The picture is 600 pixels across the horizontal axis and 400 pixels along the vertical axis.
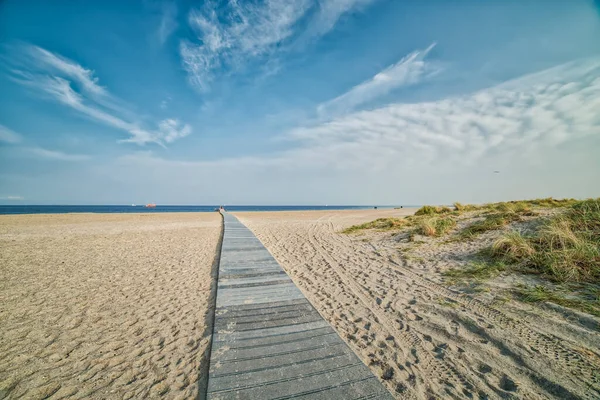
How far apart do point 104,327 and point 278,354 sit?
3.20 metres

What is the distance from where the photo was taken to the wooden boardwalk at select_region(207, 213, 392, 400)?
2459 millimetres

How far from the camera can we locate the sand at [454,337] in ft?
8.57

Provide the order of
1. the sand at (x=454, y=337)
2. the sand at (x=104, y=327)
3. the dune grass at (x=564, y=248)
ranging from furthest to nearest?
the dune grass at (x=564, y=248) → the sand at (x=104, y=327) → the sand at (x=454, y=337)

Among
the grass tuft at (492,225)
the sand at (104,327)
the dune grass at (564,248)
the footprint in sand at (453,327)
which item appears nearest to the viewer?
the sand at (104,327)

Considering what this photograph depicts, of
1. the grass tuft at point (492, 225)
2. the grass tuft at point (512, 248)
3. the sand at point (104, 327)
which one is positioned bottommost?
the sand at point (104, 327)

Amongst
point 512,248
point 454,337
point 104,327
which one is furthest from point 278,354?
point 512,248

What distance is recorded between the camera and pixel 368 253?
852 centimetres

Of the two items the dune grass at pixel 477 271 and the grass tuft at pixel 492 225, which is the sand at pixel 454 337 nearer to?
the dune grass at pixel 477 271

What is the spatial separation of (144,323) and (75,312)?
161 cm

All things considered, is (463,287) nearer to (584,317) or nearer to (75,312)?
(584,317)

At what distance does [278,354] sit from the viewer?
3.01 metres

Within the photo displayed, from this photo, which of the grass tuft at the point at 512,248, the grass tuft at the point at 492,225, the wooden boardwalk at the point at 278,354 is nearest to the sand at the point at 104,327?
the wooden boardwalk at the point at 278,354

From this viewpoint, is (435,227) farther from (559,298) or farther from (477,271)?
(559,298)

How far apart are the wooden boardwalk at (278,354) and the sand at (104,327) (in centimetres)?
37
